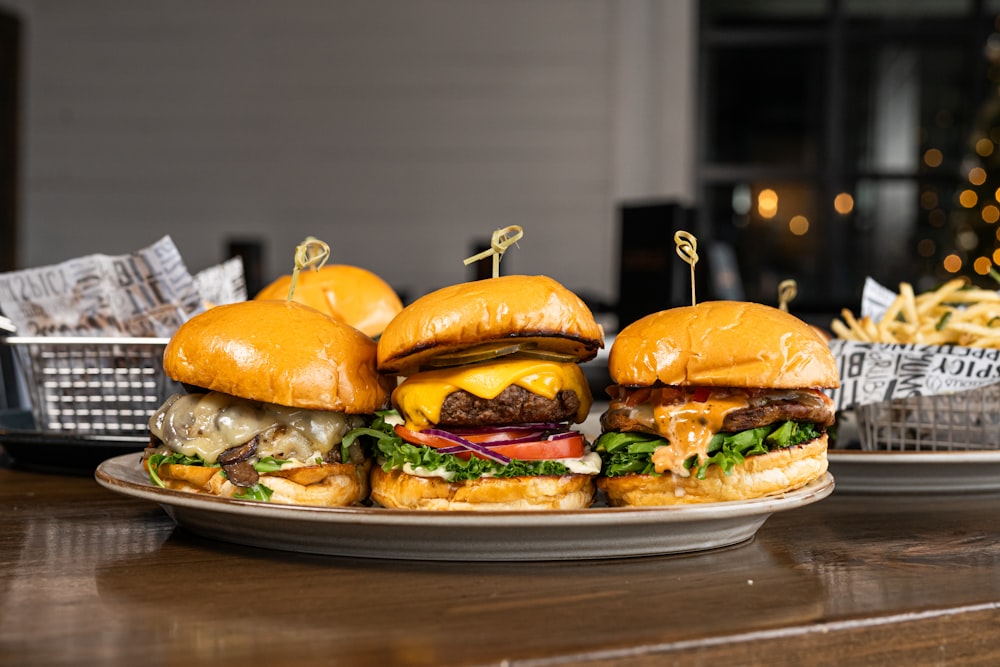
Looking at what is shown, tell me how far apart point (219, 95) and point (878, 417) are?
668 centimetres

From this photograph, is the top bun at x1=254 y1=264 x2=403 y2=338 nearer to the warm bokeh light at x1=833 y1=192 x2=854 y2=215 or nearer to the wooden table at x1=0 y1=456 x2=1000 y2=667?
the wooden table at x1=0 y1=456 x2=1000 y2=667

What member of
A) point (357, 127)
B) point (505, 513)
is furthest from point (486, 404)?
point (357, 127)

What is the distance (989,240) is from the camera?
240 inches

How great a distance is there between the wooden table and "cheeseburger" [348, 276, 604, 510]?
13cm

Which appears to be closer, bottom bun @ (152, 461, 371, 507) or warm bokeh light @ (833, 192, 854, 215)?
bottom bun @ (152, 461, 371, 507)

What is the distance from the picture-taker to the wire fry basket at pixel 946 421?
1.53 metres

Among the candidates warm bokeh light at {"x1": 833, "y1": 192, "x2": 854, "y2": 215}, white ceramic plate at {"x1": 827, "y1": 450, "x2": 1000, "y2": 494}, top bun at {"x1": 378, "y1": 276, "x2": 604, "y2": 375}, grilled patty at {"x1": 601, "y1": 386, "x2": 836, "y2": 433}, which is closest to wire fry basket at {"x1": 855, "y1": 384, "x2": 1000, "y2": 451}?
white ceramic plate at {"x1": 827, "y1": 450, "x2": 1000, "y2": 494}

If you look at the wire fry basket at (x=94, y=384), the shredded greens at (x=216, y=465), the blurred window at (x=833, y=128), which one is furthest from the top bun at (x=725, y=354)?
the blurred window at (x=833, y=128)

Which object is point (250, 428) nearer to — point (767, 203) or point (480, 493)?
point (480, 493)

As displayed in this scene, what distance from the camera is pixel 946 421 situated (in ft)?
5.04

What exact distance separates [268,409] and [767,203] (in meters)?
7.23

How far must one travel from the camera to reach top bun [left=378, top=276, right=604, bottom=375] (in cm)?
119

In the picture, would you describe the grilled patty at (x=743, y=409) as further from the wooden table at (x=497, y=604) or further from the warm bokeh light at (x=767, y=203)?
the warm bokeh light at (x=767, y=203)

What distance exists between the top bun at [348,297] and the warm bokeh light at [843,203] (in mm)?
6778
